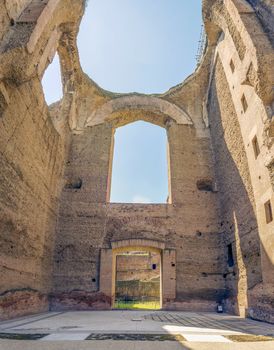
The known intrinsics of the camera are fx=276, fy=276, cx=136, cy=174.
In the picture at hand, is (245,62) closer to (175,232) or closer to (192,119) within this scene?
(192,119)

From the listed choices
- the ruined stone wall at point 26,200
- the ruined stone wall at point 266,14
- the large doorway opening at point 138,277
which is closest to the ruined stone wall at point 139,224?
the ruined stone wall at point 26,200

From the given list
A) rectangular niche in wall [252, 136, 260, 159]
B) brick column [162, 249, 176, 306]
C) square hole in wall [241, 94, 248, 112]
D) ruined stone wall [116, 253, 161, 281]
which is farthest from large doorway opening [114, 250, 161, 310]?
square hole in wall [241, 94, 248, 112]

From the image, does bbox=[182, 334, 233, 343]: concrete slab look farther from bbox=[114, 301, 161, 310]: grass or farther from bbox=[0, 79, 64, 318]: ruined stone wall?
bbox=[114, 301, 161, 310]: grass

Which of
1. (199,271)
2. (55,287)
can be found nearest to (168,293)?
(199,271)

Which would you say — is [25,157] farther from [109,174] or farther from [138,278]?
[138,278]

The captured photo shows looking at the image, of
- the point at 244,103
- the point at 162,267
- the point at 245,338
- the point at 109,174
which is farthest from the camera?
the point at 109,174

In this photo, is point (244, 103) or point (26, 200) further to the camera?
point (244, 103)

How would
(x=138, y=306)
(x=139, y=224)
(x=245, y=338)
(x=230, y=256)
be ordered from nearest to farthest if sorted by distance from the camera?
1. (x=245, y=338)
2. (x=230, y=256)
3. (x=139, y=224)
4. (x=138, y=306)

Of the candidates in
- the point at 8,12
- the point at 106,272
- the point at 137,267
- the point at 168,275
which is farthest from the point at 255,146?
the point at 137,267

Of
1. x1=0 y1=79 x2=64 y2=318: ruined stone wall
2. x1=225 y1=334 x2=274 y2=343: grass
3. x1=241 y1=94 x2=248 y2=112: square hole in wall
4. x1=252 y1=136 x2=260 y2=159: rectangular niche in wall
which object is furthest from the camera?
x1=241 y1=94 x2=248 y2=112: square hole in wall

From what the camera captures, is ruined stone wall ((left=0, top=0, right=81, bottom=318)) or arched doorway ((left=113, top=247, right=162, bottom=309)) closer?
ruined stone wall ((left=0, top=0, right=81, bottom=318))

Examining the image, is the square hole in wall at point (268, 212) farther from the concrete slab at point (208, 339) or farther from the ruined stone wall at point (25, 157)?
the ruined stone wall at point (25, 157)

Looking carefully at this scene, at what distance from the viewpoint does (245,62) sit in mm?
7781

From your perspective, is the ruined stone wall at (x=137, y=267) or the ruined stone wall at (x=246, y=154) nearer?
the ruined stone wall at (x=246, y=154)
